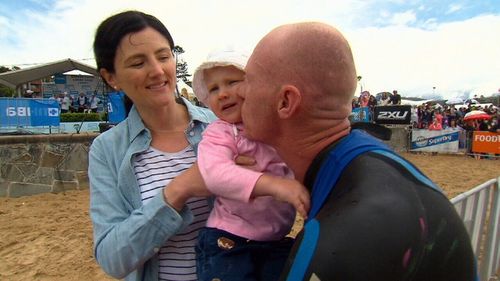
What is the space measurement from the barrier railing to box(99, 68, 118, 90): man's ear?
2.20 m

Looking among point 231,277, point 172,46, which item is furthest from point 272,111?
point 172,46

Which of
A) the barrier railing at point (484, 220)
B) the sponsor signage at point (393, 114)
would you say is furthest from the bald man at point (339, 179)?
the sponsor signage at point (393, 114)

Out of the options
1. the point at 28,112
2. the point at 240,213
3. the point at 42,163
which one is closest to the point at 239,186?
the point at 240,213

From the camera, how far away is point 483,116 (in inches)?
665

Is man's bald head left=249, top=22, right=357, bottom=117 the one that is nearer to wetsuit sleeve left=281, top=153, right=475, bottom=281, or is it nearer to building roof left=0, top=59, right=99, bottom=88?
wetsuit sleeve left=281, top=153, right=475, bottom=281

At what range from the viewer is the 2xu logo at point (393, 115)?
54.1 feet

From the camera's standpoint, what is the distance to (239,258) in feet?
4.26

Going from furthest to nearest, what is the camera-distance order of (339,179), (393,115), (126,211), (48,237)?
1. (393,115)
2. (48,237)
3. (126,211)
4. (339,179)

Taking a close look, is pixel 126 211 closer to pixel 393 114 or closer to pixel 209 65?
pixel 209 65

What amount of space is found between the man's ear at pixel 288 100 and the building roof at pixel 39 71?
589 inches

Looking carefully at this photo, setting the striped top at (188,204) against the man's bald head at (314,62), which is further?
the striped top at (188,204)

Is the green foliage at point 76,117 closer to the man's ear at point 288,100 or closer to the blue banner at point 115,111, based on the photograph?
the blue banner at point 115,111

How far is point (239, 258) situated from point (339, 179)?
0.60 m

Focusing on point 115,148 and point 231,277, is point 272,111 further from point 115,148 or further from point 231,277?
point 115,148
